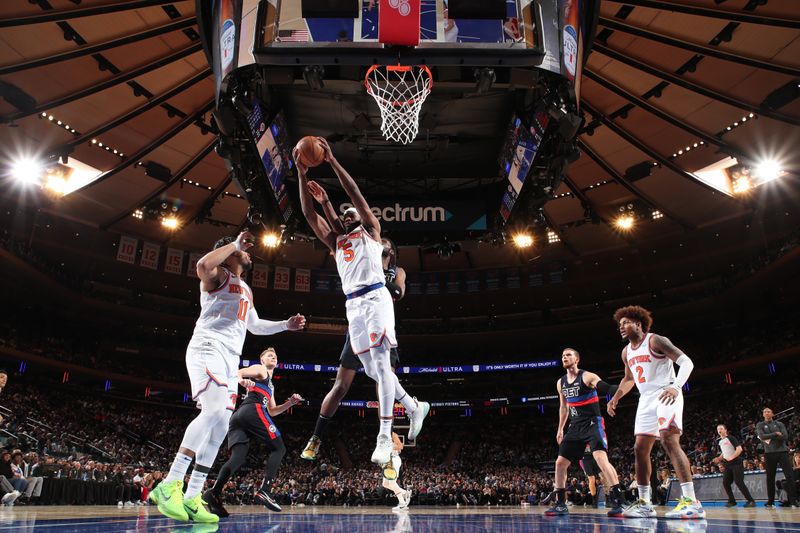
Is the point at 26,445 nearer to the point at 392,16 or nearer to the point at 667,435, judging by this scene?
the point at 392,16

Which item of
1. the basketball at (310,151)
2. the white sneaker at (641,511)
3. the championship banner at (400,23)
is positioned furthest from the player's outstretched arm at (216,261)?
the white sneaker at (641,511)

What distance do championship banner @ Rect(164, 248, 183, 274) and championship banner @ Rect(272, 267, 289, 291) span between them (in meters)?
5.42

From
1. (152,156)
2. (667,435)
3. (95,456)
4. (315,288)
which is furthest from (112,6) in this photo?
(315,288)

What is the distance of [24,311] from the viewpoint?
29.8m

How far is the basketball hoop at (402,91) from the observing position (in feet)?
29.9

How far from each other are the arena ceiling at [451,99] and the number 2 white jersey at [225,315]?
706 cm

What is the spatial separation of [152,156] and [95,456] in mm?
12559

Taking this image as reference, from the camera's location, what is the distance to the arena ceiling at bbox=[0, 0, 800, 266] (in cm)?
1169

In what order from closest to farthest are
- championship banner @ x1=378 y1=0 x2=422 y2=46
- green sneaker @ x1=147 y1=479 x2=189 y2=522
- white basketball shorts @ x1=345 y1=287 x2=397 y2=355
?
green sneaker @ x1=147 y1=479 x2=189 y2=522
white basketball shorts @ x1=345 y1=287 x2=397 y2=355
championship banner @ x1=378 y1=0 x2=422 y2=46

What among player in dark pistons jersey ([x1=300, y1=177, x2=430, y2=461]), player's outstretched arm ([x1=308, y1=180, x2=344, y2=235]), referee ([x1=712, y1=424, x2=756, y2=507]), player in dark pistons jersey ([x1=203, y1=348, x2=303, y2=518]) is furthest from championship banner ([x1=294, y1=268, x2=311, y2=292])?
player's outstretched arm ([x1=308, y1=180, x2=344, y2=235])

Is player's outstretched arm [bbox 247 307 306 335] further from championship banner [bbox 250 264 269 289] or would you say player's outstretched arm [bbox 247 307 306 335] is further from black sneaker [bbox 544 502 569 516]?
championship banner [bbox 250 264 269 289]

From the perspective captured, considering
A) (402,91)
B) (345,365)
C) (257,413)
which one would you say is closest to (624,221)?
(402,91)

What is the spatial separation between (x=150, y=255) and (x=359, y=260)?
27.1 m


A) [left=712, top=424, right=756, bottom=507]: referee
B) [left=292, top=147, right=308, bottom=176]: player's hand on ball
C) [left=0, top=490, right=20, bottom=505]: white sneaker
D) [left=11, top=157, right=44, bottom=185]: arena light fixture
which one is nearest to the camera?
[left=292, top=147, right=308, bottom=176]: player's hand on ball
